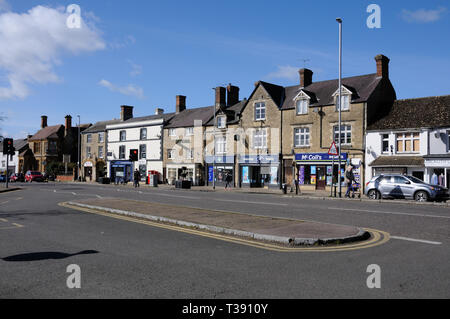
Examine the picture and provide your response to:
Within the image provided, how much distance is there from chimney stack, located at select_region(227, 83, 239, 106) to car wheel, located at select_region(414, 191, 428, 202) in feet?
98.3

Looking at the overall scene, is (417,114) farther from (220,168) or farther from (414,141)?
(220,168)

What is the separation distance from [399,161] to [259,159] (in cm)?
1456

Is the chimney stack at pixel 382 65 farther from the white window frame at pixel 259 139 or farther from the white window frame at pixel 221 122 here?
the white window frame at pixel 221 122

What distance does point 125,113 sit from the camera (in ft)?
204

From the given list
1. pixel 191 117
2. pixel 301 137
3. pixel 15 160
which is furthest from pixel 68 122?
pixel 301 137

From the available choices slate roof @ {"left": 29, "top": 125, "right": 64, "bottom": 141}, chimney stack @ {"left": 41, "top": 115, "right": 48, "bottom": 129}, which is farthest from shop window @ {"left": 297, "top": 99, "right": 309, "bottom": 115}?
chimney stack @ {"left": 41, "top": 115, "right": 48, "bottom": 129}

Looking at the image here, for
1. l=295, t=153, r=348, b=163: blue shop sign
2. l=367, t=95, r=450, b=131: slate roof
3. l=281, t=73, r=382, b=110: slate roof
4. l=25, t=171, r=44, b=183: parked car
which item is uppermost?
l=281, t=73, r=382, b=110: slate roof

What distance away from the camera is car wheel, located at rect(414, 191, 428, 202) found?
72.3ft

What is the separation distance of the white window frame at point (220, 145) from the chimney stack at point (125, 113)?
877 inches

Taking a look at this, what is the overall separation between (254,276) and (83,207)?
42.8ft

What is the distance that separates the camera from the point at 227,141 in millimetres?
44594

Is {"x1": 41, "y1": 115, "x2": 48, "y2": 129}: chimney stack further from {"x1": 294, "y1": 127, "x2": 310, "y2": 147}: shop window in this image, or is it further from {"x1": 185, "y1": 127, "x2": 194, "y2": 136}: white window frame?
{"x1": 294, "y1": 127, "x2": 310, "y2": 147}: shop window

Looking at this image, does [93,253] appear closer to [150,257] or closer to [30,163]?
[150,257]
